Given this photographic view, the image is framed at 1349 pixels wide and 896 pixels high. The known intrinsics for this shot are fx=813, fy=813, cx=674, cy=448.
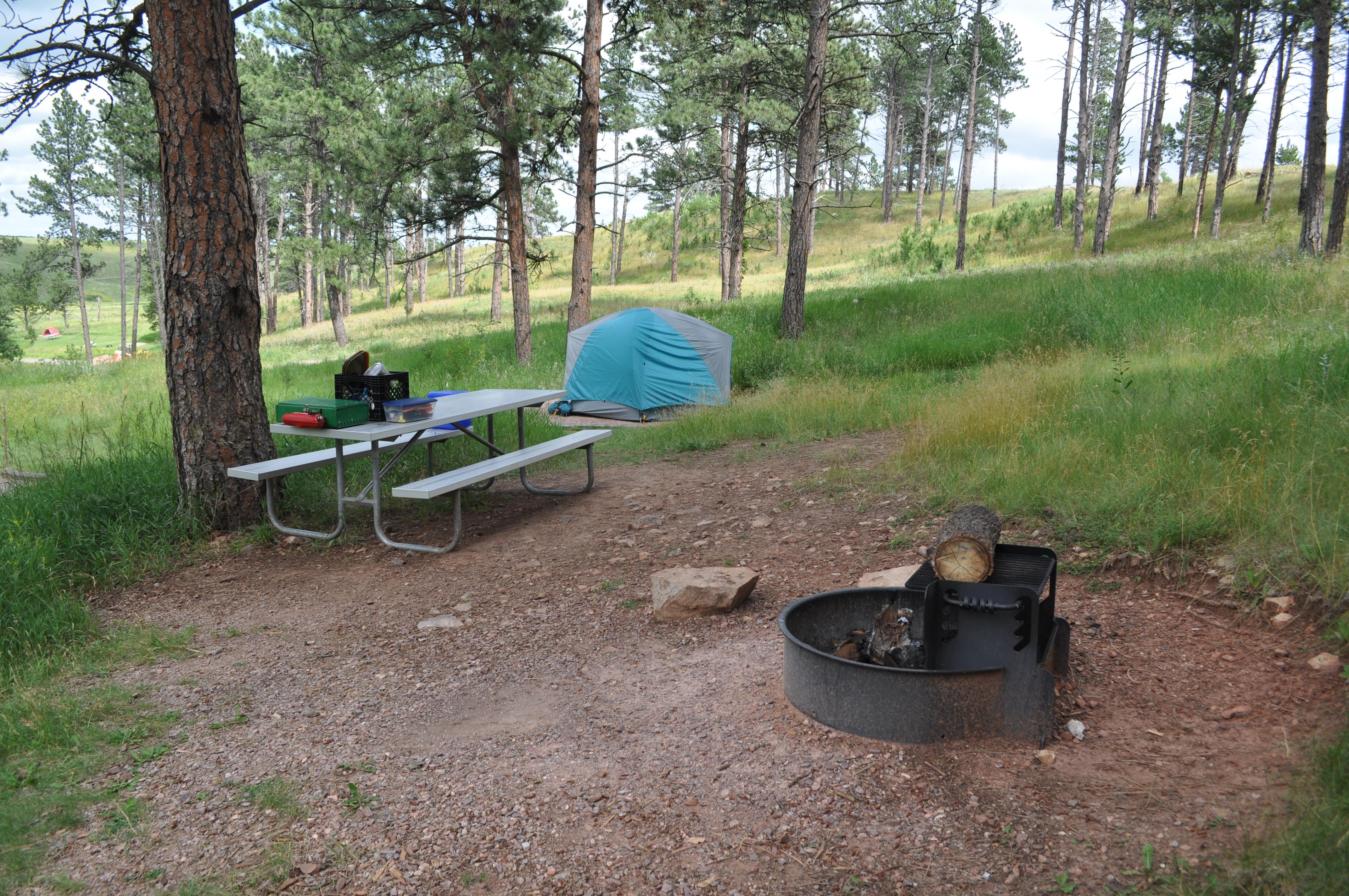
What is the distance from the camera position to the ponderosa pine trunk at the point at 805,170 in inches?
465

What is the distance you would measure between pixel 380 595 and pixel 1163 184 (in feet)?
135

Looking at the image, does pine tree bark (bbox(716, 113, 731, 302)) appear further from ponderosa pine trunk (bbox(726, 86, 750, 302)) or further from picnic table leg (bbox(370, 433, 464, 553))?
picnic table leg (bbox(370, 433, 464, 553))

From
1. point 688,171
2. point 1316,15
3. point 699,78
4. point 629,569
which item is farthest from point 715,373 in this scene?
point 688,171

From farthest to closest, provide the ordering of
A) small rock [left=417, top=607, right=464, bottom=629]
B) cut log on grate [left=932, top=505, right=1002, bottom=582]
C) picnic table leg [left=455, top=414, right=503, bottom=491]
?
picnic table leg [left=455, top=414, right=503, bottom=491]
small rock [left=417, top=607, right=464, bottom=629]
cut log on grate [left=932, top=505, right=1002, bottom=582]

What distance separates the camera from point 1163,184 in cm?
3622

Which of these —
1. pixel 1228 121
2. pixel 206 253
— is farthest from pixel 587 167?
pixel 1228 121

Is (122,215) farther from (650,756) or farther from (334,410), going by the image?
(650,756)

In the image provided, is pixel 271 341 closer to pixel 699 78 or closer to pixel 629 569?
pixel 699 78

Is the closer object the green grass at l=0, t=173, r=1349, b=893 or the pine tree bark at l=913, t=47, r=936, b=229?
the green grass at l=0, t=173, r=1349, b=893

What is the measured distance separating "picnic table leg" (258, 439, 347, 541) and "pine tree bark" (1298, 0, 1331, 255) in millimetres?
13172

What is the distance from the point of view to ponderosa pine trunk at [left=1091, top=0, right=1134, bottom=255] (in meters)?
21.6

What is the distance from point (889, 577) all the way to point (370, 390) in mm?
3545

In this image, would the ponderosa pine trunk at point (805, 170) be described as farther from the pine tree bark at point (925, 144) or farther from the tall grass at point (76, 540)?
the pine tree bark at point (925, 144)

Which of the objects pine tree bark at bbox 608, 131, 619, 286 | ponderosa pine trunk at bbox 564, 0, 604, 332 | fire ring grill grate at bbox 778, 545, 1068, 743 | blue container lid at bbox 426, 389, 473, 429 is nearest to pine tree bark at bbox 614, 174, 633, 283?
pine tree bark at bbox 608, 131, 619, 286
